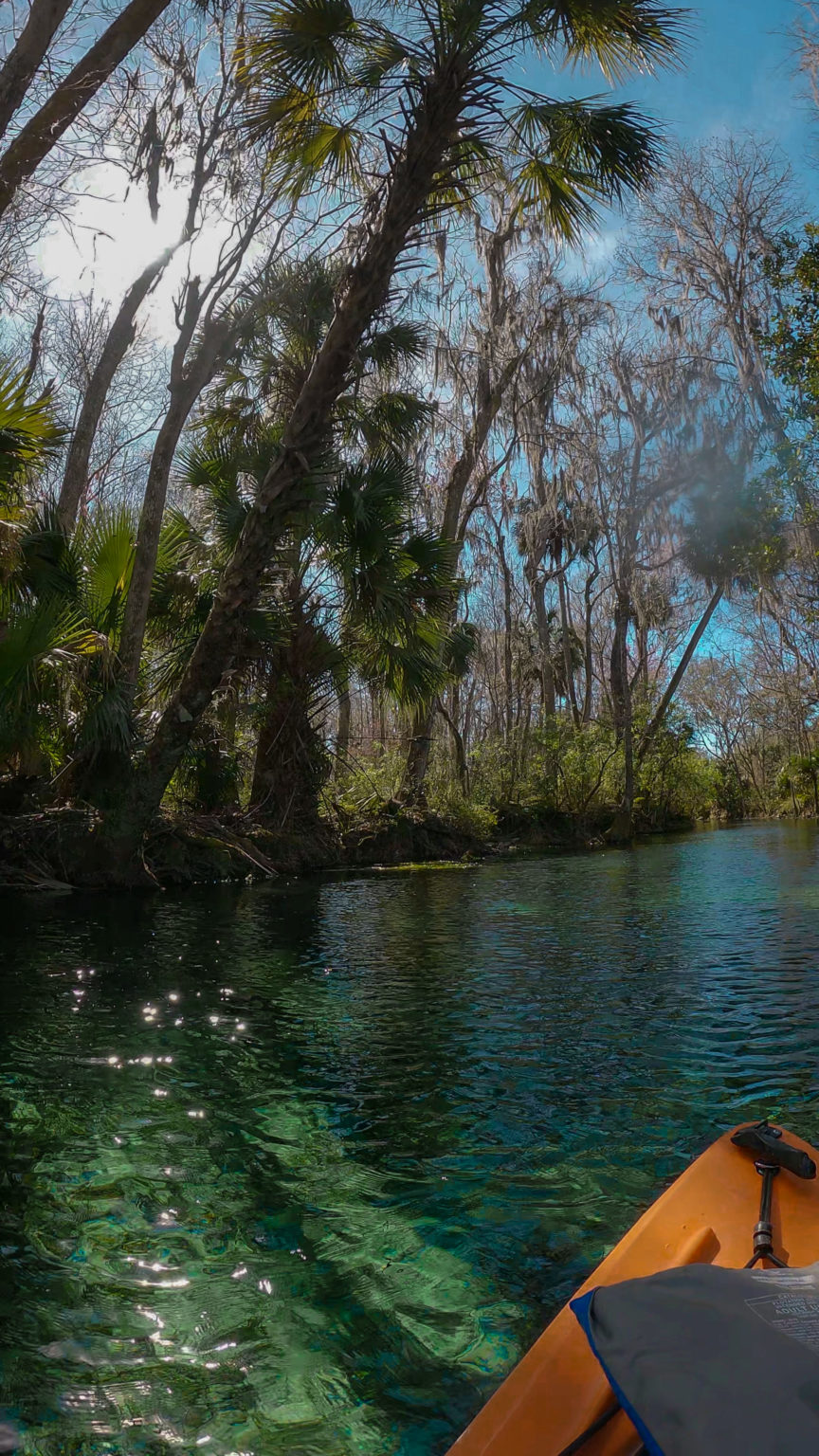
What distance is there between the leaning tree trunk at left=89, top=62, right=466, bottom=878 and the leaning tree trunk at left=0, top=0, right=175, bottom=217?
2.29 m

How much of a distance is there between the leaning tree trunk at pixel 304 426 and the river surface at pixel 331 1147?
7.13ft

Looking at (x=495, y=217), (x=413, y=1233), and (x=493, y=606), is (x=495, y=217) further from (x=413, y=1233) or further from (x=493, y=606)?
(x=413, y=1233)

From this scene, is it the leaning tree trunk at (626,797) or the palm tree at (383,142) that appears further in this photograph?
the leaning tree trunk at (626,797)

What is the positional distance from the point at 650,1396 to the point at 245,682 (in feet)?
35.9

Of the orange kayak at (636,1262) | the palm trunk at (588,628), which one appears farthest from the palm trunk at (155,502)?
the palm trunk at (588,628)

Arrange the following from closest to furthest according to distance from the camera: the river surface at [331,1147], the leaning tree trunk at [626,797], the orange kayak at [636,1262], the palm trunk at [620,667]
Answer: the orange kayak at [636,1262] → the river surface at [331,1147] → the leaning tree trunk at [626,797] → the palm trunk at [620,667]

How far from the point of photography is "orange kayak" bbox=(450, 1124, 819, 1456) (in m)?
1.51

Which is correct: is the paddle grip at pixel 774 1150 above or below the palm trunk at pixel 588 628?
below

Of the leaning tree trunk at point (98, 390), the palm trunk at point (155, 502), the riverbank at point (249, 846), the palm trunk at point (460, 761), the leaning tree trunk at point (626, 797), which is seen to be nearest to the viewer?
the riverbank at point (249, 846)

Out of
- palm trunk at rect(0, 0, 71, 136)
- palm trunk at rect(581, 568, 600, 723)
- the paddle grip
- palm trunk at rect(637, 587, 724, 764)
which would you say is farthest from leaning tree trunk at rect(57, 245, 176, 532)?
palm trunk at rect(581, 568, 600, 723)

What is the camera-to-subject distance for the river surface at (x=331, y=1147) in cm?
204

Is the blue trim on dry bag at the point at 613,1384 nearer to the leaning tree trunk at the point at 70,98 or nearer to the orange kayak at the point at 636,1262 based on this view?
the orange kayak at the point at 636,1262

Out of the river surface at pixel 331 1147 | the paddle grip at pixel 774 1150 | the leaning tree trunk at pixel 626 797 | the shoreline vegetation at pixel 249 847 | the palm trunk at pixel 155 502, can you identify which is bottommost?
the river surface at pixel 331 1147

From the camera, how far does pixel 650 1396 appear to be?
1.43 m
